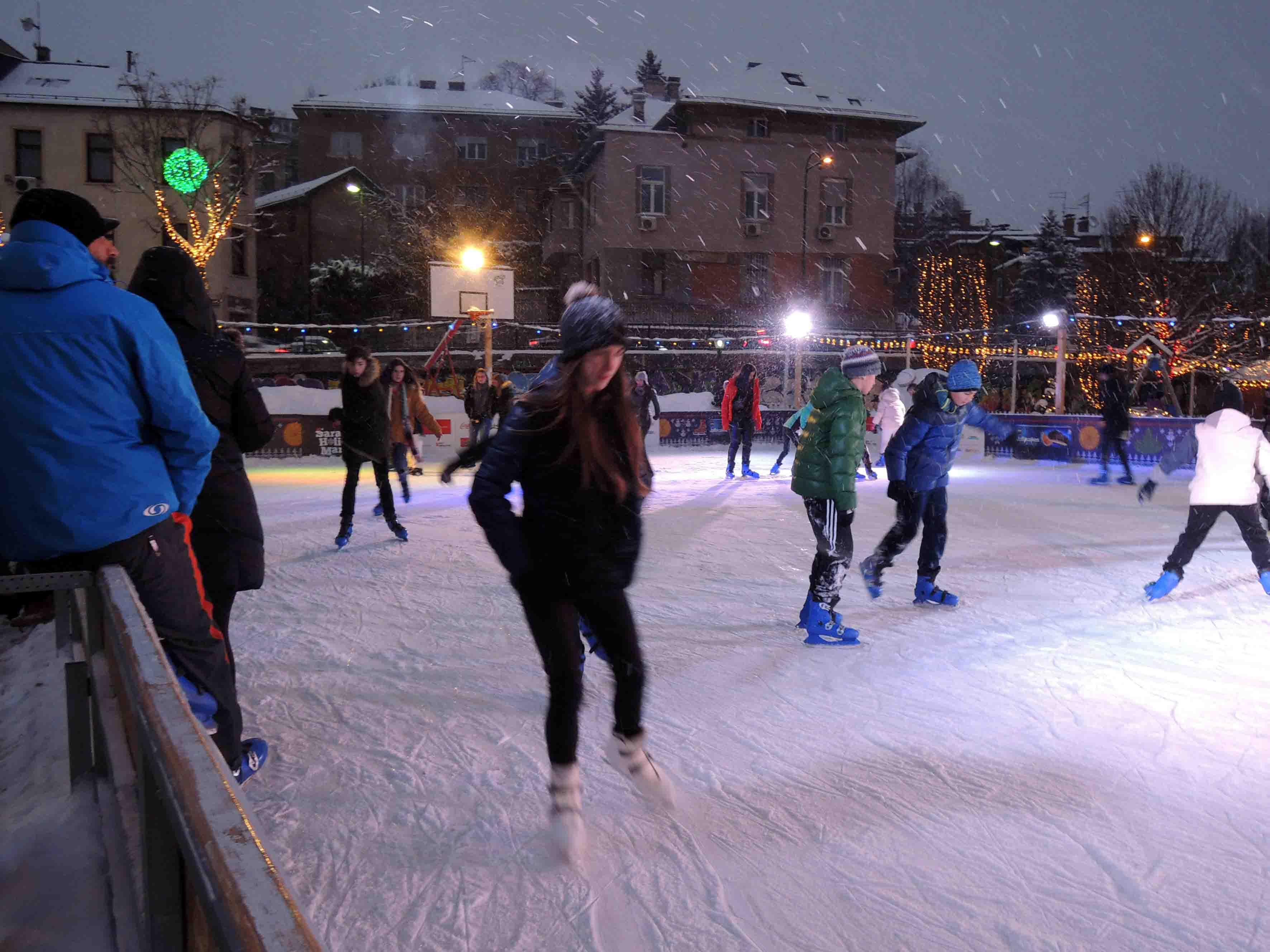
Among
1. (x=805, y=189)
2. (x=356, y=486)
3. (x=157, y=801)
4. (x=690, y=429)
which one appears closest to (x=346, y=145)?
(x=805, y=189)

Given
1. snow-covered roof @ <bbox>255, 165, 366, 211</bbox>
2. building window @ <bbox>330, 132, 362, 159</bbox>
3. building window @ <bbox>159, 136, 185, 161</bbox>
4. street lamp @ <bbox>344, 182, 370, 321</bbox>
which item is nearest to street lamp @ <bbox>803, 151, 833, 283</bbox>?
street lamp @ <bbox>344, 182, 370, 321</bbox>

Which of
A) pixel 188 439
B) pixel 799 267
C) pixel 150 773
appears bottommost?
pixel 150 773

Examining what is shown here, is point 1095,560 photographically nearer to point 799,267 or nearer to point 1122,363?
point 1122,363

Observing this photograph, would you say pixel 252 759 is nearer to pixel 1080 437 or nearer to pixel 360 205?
pixel 1080 437

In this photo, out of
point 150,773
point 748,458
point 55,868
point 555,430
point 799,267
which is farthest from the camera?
point 799,267

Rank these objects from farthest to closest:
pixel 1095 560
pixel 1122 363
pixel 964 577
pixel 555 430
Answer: pixel 1122 363 → pixel 1095 560 → pixel 964 577 → pixel 555 430

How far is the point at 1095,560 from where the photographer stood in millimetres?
7293

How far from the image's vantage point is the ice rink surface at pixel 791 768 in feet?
7.79

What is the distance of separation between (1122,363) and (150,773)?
30513 mm

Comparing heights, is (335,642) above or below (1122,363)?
below

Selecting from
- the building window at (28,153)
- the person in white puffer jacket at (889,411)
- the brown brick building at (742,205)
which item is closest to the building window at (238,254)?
the building window at (28,153)

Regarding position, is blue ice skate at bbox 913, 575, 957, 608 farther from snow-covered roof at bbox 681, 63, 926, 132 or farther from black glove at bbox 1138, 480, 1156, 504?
snow-covered roof at bbox 681, 63, 926, 132

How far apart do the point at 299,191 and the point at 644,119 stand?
13685 mm

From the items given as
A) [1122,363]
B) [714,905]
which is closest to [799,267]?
[1122,363]
